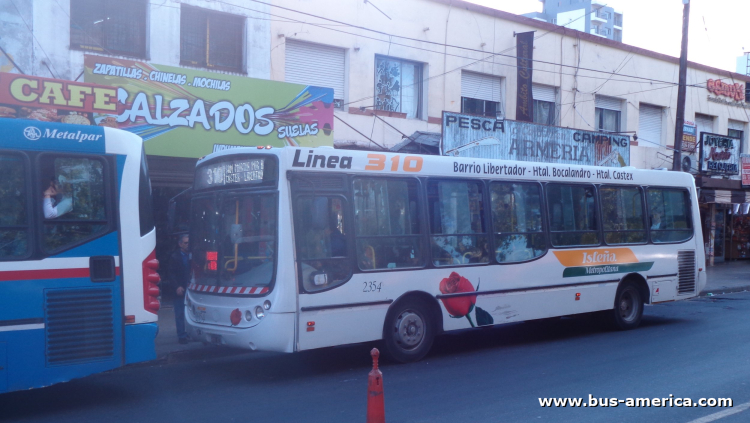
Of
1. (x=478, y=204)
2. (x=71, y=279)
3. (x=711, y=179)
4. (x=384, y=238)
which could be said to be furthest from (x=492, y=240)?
(x=711, y=179)

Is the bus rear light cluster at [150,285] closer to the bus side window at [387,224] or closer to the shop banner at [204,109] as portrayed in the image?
the bus side window at [387,224]

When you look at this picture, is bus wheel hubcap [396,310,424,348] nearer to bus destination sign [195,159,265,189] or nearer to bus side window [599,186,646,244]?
bus destination sign [195,159,265,189]

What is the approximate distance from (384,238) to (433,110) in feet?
33.3

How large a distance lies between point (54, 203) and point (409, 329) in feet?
15.4

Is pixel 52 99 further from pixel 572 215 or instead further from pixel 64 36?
pixel 572 215

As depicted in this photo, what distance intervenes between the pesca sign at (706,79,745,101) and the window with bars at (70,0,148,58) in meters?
22.5

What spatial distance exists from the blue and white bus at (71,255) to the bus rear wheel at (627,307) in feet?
27.0

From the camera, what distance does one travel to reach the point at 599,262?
11797mm

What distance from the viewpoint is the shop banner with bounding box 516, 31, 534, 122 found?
792 inches

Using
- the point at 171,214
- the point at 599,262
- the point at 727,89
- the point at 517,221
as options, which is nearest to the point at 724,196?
the point at 727,89

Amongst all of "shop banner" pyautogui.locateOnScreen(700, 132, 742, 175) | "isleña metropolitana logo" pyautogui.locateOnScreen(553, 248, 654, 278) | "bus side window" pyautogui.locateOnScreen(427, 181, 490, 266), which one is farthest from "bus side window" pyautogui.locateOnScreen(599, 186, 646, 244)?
"shop banner" pyautogui.locateOnScreen(700, 132, 742, 175)

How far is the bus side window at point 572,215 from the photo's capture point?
36.7 feet

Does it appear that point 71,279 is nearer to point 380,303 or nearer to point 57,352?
point 57,352

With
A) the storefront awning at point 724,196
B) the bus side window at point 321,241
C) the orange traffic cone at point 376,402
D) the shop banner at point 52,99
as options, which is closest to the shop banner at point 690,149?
the storefront awning at point 724,196
